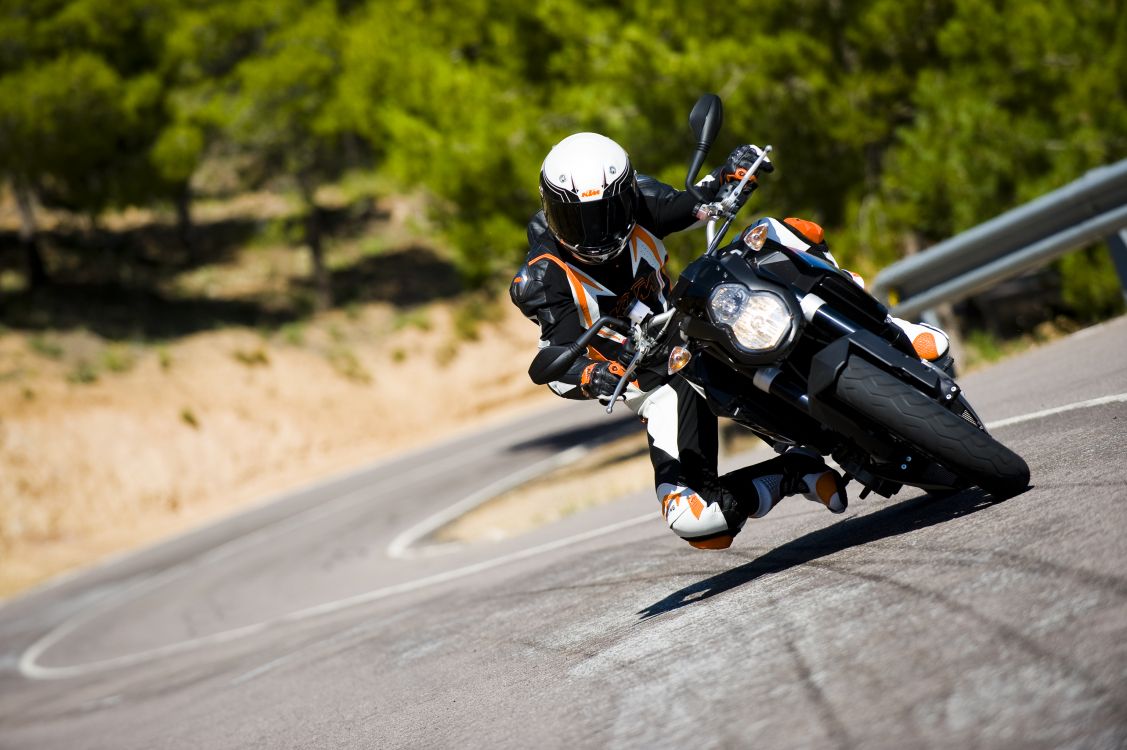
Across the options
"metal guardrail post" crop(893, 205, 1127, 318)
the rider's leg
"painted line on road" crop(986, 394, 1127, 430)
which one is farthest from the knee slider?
"metal guardrail post" crop(893, 205, 1127, 318)

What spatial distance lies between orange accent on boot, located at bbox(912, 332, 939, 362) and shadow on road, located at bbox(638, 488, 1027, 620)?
2.10 feet

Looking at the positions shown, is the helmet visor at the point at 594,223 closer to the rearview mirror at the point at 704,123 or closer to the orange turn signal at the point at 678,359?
the rearview mirror at the point at 704,123

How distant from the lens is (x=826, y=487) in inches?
206

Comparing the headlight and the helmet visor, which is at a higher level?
the helmet visor

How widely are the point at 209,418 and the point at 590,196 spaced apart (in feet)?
84.6

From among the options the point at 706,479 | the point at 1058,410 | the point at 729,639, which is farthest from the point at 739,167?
A: the point at 1058,410

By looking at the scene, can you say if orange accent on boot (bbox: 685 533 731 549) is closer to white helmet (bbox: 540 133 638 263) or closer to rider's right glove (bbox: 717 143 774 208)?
white helmet (bbox: 540 133 638 263)

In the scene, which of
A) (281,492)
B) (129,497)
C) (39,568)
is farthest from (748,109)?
(129,497)

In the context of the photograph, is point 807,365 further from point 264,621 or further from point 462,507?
point 462,507

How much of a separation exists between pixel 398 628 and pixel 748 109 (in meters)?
7.95

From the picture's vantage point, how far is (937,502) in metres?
5.44

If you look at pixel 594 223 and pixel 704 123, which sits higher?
pixel 704 123

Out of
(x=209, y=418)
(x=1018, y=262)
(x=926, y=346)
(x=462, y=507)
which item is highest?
(x=209, y=418)

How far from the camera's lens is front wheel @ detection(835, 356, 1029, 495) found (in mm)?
4395
